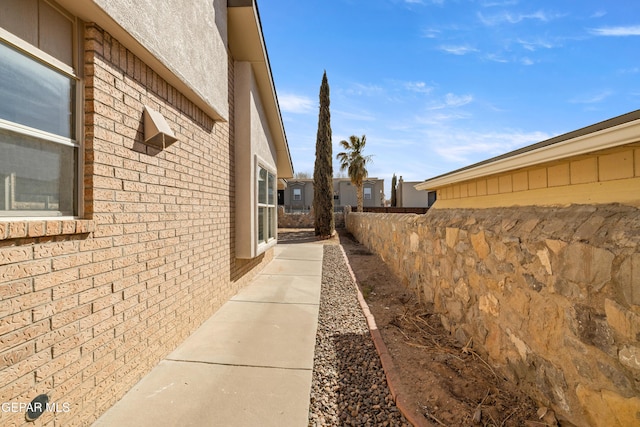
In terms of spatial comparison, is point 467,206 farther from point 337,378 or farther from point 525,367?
point 337,378

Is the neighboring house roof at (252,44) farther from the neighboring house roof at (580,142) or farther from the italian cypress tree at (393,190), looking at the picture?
the italian cypress tree at (393,190)

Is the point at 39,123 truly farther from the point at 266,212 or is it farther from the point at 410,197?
the point at 410,197

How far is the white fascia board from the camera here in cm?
175

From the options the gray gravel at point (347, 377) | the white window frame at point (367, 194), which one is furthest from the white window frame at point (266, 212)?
the white window frame at point (367, 194)

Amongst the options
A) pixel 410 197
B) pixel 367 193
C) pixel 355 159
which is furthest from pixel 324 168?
pixel 410 197

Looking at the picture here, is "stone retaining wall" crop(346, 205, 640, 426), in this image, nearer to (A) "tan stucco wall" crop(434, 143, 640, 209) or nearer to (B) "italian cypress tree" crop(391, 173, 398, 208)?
(A) "tan stucco wall" crop(434, 143, 640, 209)

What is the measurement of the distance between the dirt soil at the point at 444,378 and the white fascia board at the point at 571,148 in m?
1.99

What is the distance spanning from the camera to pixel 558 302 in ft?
7.07

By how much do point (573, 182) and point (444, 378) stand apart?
214 cm

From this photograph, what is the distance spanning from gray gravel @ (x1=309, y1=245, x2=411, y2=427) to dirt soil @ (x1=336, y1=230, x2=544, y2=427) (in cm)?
24

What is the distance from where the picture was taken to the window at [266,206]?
21.3 feet

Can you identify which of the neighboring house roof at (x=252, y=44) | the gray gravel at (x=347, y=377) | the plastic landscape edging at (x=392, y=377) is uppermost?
the neighboring house roof at (x=252, y=44)

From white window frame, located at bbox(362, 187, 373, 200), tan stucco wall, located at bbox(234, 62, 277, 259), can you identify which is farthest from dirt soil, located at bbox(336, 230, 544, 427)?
white window frame, located at bbox(362, 187, 373, 200)

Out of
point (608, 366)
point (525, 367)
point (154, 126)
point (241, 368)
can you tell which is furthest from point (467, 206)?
point (154, 126)
